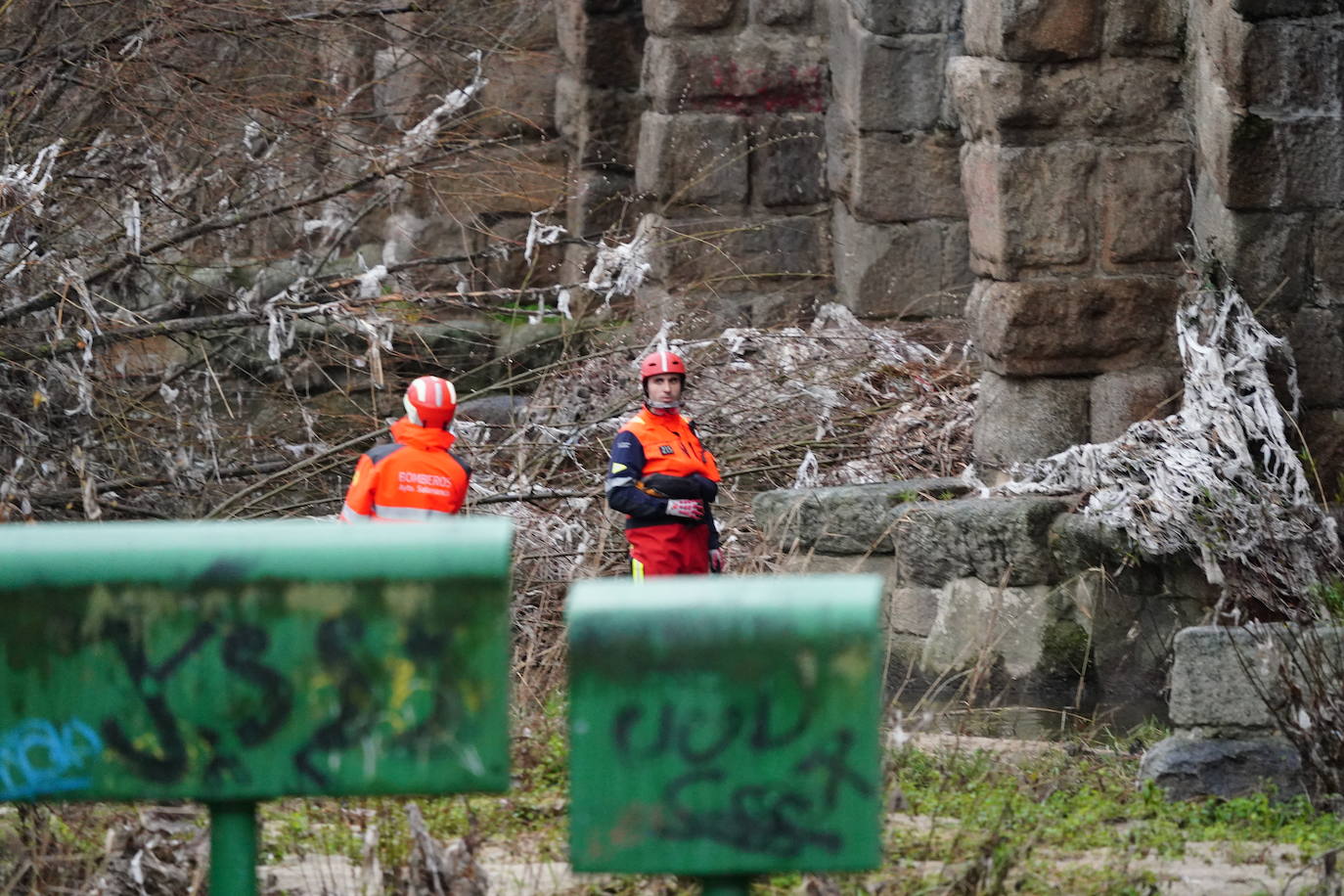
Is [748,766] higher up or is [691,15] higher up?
[691,15]

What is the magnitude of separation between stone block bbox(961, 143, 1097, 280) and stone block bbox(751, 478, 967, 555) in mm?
881

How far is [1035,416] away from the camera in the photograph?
283 inches

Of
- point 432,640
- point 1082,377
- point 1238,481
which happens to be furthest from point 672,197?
point 432,640

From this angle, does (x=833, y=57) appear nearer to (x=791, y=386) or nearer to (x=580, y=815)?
(x=791, y=386)

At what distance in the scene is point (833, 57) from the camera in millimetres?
9969

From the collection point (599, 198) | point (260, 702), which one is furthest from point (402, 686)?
point (599, 198)

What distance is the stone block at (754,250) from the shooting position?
1019 centimetres

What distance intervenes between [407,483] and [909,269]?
433cm

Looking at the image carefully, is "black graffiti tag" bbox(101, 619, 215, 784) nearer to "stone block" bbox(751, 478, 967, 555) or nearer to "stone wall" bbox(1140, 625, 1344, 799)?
"stone wall" bbox(1140, 625, 1344, 799)

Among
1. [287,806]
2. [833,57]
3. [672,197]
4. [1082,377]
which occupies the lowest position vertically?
[287,806]

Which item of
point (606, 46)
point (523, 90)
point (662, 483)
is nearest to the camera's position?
point (662, 483)

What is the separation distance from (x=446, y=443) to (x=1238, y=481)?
2.54 m

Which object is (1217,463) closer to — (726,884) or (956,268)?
(956,268)

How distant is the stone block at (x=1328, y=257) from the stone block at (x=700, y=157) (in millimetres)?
4266
